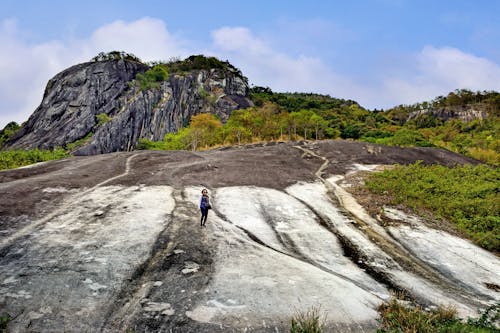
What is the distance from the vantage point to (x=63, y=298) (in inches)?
345

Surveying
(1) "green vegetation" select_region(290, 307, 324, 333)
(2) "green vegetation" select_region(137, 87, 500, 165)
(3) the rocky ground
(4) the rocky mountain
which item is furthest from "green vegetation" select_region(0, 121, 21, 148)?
(1) "green vegetation" select_region(290, 307, 324, 333)

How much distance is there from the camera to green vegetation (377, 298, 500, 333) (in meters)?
7.73

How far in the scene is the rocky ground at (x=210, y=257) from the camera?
27.8 feet

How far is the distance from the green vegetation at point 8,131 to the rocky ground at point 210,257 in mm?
105778

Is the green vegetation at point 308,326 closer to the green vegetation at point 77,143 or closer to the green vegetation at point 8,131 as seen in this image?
the green vegetation at point 77,143

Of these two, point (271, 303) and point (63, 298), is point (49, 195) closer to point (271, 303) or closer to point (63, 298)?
point (63, 298)

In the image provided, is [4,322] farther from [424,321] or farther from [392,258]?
[392,258]

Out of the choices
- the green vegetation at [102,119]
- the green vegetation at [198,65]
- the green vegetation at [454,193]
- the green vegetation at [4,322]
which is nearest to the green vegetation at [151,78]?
the green vegetation at [198,65]

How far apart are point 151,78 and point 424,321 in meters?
113

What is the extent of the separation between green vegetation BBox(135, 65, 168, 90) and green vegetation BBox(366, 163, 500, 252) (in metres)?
93.7

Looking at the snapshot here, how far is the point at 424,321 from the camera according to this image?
7.96 meters

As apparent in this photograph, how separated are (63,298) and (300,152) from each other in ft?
89.5

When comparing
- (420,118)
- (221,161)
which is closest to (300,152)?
(221,161)

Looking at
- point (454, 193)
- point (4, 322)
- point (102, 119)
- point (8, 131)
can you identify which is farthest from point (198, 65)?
point (4, 322)
